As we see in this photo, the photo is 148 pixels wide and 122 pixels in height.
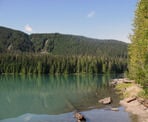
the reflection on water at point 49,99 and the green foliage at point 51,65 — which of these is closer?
the reflection on water at point 49,99

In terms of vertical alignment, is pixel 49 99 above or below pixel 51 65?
below

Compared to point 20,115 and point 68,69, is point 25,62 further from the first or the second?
point 20,115

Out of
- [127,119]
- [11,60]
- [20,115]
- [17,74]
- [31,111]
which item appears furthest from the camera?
[11,60]

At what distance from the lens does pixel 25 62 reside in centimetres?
16388

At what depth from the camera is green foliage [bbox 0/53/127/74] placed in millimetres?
161375

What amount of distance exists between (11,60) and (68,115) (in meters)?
136

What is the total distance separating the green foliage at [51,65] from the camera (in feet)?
529

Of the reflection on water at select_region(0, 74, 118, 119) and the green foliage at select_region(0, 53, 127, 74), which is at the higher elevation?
the green foliage at select_region(0, 53, 127, 74)

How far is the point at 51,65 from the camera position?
163m

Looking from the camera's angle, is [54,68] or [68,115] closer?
[68,115]

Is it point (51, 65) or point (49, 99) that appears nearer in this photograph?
point (49, 99)

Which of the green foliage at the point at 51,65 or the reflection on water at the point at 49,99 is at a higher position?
the green foliage at the point at 51,65

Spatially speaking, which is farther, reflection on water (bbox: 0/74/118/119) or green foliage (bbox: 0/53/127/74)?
green foliage (bbox: 0/53/127/74)

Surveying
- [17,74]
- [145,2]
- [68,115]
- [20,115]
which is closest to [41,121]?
[68,115]
